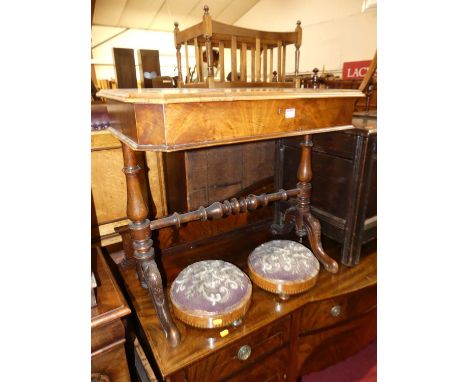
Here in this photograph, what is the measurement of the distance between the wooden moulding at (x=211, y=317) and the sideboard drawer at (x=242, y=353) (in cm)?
9

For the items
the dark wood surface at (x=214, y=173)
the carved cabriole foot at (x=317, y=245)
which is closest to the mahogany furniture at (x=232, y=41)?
the dark wood surface at (x=214, y=173)

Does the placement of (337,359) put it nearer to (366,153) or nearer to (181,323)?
(181,323)

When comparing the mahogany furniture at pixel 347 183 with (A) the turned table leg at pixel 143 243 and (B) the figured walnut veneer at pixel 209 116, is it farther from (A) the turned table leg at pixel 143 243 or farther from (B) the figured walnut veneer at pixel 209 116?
(A) the turned table leg at pixel 143 243

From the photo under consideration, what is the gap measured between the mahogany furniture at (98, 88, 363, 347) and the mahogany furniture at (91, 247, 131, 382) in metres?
0.17

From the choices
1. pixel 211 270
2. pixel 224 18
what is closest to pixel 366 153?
pixel 211 270

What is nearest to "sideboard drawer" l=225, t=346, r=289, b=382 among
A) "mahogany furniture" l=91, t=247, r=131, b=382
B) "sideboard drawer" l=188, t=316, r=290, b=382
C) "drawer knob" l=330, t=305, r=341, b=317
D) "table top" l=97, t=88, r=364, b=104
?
"sideboard drawer" l=188, t=316, r=290, b=382

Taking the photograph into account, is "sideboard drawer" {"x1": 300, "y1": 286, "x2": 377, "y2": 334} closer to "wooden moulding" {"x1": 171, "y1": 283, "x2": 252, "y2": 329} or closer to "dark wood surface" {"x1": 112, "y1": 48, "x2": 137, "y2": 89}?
"wooden moulding" {"x1": 171, "y1": 283, "x2": 252, "y2": 329}

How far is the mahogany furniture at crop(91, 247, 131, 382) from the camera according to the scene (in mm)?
860

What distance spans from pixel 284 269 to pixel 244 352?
0.33 meters

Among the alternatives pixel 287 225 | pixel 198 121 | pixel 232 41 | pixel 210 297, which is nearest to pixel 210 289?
pixel 210 297

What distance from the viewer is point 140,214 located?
43.3 inches

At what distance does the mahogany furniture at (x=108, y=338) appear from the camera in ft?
2.82

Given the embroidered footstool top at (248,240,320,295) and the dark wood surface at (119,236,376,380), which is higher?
the embroidered footstool top at (248,240,320,295)
